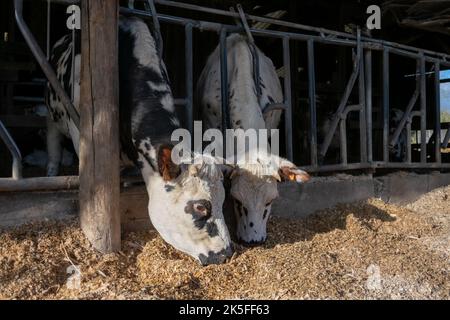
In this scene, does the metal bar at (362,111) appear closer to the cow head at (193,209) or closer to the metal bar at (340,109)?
the metal bar at (340,109)

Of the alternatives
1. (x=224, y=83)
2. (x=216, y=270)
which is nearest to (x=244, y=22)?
(x=224, y=83)

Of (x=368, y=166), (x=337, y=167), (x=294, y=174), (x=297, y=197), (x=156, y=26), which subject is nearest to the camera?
(x=294, y=174)

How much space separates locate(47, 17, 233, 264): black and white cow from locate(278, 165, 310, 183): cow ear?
586 millimetres

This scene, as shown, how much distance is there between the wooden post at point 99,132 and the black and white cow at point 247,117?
94 centimetres

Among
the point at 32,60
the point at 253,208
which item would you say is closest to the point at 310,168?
the point at 253,208

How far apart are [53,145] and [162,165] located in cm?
234

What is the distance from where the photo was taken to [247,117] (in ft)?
14.8

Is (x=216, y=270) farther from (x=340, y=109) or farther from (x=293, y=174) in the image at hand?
(x=340, y=109)

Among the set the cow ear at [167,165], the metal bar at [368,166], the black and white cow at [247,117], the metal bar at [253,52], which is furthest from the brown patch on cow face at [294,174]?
the metal bar at [253,52]

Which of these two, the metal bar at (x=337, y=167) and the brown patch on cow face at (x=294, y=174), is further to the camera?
the metal bar at (x=337, y=167)

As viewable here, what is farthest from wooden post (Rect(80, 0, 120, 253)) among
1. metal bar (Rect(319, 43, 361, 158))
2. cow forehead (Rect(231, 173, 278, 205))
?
metal bar (Rect(319, 43, 361, 158))

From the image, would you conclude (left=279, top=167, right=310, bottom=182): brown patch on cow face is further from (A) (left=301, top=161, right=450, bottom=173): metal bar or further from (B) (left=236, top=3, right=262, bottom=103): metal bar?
(B) (left=236, top=3, right=262, bottom=103): metal bar

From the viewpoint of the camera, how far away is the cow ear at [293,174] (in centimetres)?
382

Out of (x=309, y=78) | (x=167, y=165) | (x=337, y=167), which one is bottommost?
(x=337, y=167)
